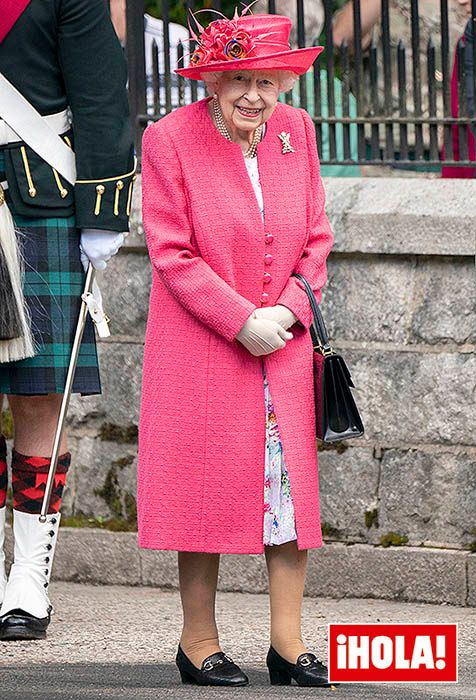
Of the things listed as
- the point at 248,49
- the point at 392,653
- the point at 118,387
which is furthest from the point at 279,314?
the point at 118,387

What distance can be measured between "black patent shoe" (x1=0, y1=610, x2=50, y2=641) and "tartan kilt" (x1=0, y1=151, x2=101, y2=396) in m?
0.66

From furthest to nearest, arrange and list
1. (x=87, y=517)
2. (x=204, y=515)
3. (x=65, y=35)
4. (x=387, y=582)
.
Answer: (x=87, y=517), (x=387, y=582), (x=65, y=35), (x=204, y=515)

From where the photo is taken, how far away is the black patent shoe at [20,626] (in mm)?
4656

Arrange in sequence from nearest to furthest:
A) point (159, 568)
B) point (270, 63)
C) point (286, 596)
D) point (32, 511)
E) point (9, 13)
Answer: point (270, 63) → point (286, 596) → point (9, 13) → point (32, 511) → point (159, 568)

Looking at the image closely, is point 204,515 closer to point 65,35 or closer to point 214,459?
point 214,459

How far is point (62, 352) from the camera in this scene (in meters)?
4.71

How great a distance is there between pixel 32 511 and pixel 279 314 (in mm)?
1090

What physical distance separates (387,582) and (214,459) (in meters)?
1.49

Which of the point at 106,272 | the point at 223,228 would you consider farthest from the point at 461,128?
the point at 223,228

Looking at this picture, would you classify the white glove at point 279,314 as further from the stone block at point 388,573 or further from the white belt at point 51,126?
the stone block at point 388,573

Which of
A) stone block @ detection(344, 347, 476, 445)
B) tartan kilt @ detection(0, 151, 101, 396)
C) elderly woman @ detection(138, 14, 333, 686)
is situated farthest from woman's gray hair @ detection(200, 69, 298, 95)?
stone block @ detection(344, 347, 476, 445)

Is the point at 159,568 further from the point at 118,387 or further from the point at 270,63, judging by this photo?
the point at 270,63

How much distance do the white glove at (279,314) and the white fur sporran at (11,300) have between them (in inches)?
30.1

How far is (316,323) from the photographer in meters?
4.32
